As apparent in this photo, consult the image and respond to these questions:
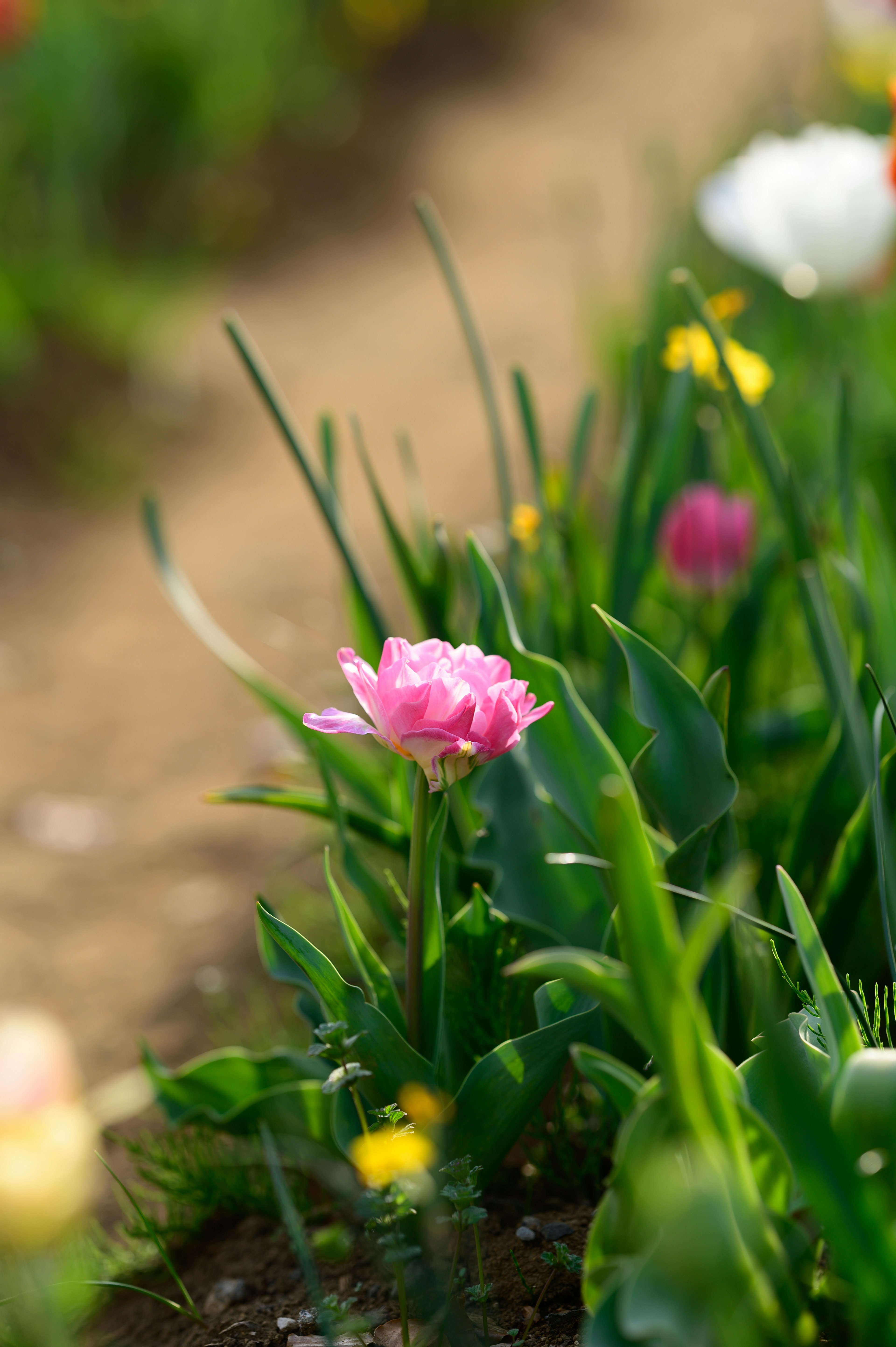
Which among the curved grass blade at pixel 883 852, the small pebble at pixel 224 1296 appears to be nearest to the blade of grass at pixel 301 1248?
the small pebble at pixel 224 1296

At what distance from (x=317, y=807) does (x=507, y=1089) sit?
296mm

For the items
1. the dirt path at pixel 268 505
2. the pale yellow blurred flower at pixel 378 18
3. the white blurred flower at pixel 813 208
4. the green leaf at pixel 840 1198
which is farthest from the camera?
the pale yellow blurred flower at pixel 378 18

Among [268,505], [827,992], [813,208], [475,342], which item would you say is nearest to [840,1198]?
[827,992]

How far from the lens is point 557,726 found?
2.61ft

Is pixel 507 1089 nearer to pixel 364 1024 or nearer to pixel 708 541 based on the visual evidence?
Result: pixel 364 1024

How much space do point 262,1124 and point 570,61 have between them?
5.51m

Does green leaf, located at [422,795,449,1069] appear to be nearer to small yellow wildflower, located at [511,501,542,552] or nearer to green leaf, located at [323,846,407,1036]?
green leaf, located at [323,846,407,1036]

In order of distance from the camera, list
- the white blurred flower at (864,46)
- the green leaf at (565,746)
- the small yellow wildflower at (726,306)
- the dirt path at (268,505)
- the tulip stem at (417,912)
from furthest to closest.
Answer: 1. the white blurred flower at (864,46)
2. the dirt path at (268,505)
3. the small yellow wildflower at (726,306)
4. the green leaf at (565,746)
5. the tulip stem at (417,912)

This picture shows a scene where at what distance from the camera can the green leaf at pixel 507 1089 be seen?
26.9 inches

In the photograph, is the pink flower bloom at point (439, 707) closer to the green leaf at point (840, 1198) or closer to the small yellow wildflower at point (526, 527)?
the green leaf at point (840, 1198)

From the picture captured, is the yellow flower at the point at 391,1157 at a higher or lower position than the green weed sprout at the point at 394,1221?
higher

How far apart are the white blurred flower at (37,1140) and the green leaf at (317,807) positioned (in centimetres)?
36

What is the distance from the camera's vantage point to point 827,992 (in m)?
0.57

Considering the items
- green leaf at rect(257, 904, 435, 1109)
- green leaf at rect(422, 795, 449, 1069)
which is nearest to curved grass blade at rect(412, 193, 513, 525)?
green leaf at rect(422, 795, 449, 1069)
